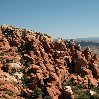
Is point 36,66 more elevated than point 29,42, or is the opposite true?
point 29,42

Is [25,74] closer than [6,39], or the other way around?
[25,74]

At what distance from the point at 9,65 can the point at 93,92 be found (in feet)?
78.9

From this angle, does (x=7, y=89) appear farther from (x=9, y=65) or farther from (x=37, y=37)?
(x=37, y=37)

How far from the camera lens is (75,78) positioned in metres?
101

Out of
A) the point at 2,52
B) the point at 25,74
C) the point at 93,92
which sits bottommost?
the point at 93,92

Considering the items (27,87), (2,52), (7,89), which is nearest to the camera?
(7,89)

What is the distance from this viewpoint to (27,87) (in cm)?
8569

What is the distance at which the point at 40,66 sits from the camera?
3733 inches

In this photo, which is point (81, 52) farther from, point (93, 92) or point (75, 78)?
point (93, 92)

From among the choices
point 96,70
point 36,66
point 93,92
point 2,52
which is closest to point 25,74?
point 36,66

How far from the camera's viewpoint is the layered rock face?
8394 cm

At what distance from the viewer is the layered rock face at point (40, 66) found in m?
83.9

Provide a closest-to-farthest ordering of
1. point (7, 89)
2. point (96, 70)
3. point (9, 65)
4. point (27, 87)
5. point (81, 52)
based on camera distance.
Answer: point (7, 89) < point (27, 87) < point (9, 65) < point (96, 70) < point (81, 52)

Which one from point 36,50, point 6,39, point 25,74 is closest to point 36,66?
point 25,74
